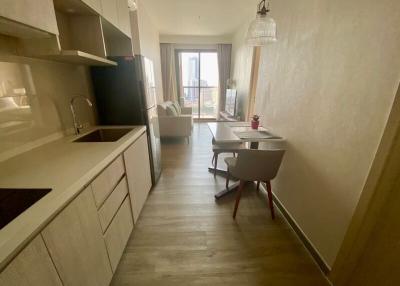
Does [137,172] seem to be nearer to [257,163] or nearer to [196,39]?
[257,163]

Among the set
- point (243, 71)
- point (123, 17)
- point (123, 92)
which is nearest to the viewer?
point (123, 17)

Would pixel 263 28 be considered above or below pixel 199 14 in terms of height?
below

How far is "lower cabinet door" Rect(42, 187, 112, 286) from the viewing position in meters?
0.74

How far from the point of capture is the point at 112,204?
48.1 inches

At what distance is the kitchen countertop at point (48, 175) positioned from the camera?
574mm

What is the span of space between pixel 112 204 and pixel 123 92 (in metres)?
1.33

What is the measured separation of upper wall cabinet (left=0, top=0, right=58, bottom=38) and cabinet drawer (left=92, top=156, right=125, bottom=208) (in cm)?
84

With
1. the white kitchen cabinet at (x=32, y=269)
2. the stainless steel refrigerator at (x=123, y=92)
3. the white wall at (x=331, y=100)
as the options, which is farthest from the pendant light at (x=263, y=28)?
the white kitchen cabinet at (x=32, y=269)

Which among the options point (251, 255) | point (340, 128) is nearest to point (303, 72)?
point (340, 128)

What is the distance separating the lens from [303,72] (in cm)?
158

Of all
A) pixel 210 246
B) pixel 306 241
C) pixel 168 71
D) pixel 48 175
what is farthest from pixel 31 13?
pixel 168 71

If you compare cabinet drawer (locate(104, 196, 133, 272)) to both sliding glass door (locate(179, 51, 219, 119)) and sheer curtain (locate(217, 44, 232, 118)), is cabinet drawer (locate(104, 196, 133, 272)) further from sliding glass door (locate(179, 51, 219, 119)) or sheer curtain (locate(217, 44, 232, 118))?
sheer curtain (locate(217, 44, 232, 118))

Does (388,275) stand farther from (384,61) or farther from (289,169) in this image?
(384,61)

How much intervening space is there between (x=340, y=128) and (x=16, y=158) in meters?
2.10
